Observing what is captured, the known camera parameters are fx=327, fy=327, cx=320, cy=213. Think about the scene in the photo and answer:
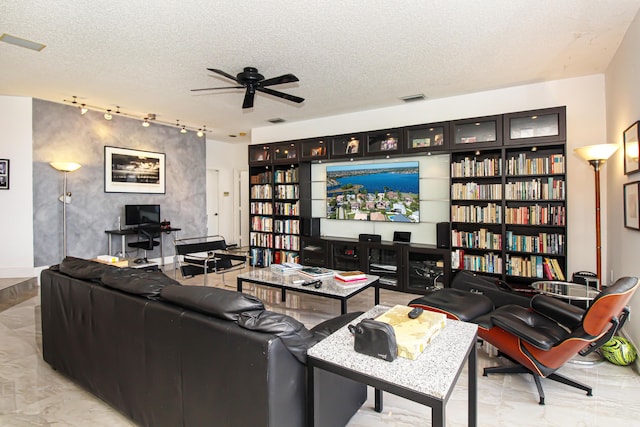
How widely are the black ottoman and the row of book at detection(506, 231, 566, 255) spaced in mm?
1445

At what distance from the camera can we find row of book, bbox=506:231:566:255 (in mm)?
3793

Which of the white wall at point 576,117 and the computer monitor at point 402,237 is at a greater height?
the white wall at point 576,117

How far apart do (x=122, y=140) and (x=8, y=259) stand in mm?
2476

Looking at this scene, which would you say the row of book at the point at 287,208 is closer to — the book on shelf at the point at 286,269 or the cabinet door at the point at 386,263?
the cabinet door at the point at 386,263

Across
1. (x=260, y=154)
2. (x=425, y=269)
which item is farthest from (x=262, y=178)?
(x=425, y=269)

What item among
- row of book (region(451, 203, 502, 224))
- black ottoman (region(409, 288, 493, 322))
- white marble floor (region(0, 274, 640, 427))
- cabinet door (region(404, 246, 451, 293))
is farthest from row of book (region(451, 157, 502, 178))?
white marble floor (region(0, 274, 640, 427))

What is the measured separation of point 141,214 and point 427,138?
505cm

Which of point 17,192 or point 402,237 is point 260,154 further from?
point 17,192

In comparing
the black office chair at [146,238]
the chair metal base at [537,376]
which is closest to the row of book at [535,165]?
the chair metal base at [537,376]

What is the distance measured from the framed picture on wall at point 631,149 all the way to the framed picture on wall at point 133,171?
6.83m

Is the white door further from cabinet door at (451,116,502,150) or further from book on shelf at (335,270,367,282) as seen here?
cabinet door at (451,116,502,150)

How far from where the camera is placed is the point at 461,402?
2.12 m

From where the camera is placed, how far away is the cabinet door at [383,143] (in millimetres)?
4770

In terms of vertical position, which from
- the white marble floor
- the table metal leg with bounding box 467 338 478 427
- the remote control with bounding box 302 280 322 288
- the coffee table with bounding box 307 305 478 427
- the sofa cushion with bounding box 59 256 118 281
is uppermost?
the sofa cushion with bounding box 59 256 118 281
